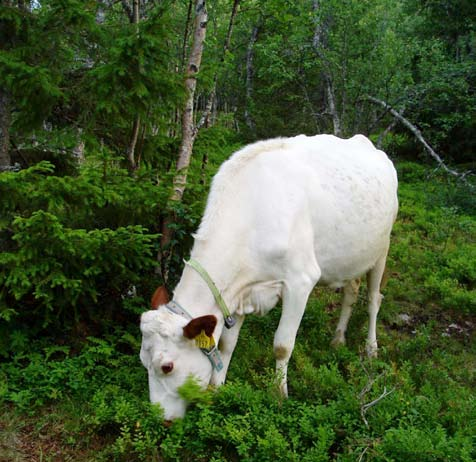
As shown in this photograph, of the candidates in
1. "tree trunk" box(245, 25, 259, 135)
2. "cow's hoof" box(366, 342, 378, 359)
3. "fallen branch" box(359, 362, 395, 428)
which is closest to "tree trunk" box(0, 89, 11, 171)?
"fallen branch" box(359, 362, 395, 428)

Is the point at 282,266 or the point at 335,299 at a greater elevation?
the point at 282,266

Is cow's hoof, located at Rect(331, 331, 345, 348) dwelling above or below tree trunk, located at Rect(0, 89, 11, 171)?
below

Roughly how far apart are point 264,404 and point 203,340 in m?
0.80

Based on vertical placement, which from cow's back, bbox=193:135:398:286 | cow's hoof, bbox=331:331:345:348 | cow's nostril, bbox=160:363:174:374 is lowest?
cow's hoof, bbox=331:331:345:348

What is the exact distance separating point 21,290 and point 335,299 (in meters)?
4.63

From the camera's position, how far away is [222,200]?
462 cm

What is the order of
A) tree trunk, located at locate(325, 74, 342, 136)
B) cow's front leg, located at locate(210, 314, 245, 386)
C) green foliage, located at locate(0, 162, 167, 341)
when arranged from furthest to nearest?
tree trunk, located at locate(325, 74, 342, 136) → cow's front leg, located at locate(210, 314, 245, 386) → green foliage, located at locate(0, 162, 167, 341)

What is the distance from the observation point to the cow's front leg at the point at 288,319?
464 centimetres

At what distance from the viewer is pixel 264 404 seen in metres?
4.21

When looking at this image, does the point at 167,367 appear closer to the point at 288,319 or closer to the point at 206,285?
the point at 206,285

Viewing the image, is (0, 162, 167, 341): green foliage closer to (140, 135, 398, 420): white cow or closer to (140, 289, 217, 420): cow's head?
(140, 135, 398, 420): white cow

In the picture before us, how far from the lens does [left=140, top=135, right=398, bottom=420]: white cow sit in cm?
405

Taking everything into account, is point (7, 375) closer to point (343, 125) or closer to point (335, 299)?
point (335, 299)

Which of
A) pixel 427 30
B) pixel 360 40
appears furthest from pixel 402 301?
pixel 427 30
